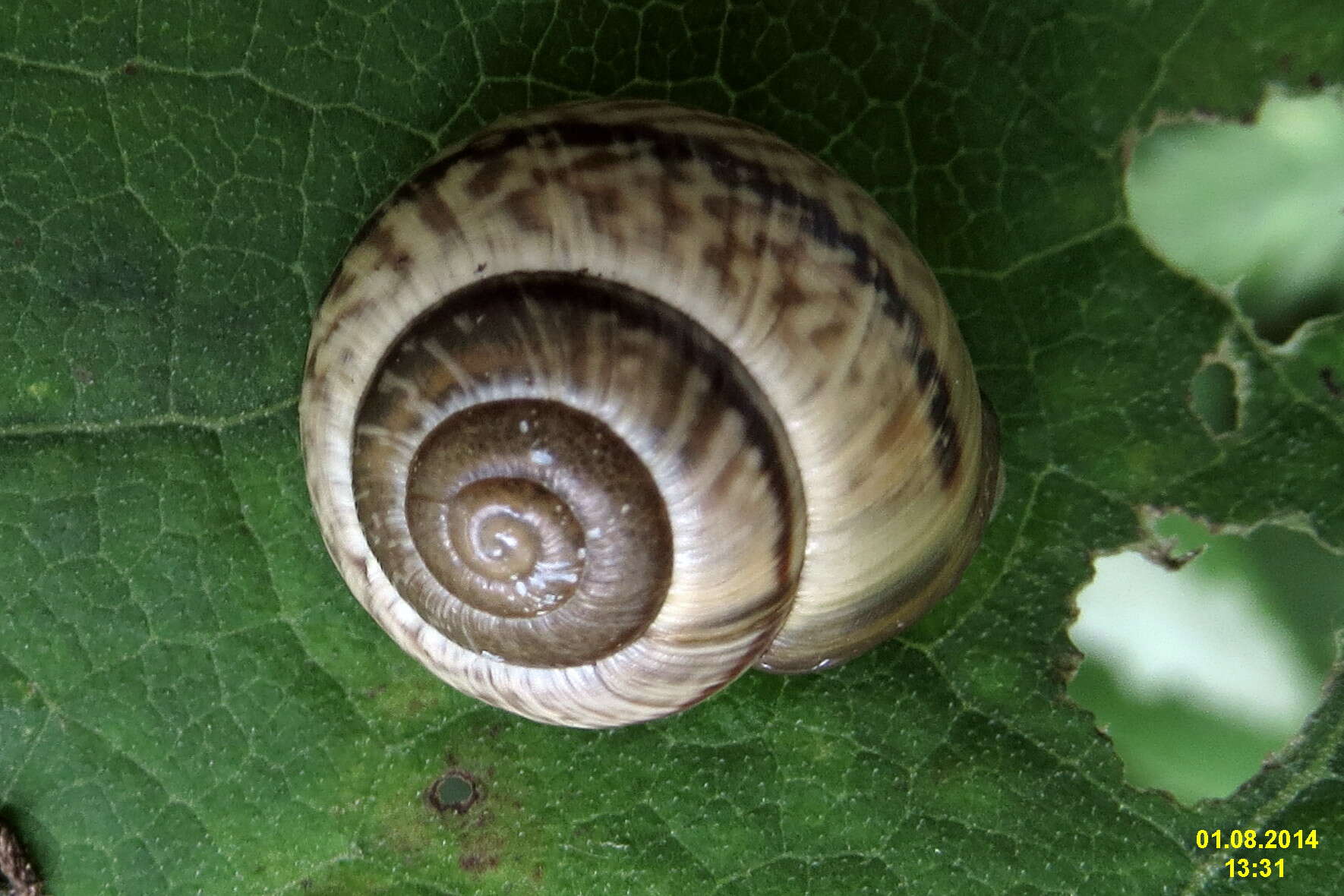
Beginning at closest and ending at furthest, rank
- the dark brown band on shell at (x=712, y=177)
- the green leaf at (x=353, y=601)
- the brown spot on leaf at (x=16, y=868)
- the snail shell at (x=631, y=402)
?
the snail shell at (x=631, y=402)
the dark brown band on shell at (x=712, y=177)
the green leaf at (x=353, y=601)
the brown spot on leaf at (x=16, y=868)

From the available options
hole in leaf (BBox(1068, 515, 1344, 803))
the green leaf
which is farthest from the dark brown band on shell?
hole in leaf (BBox(1068, 515, 1344, 803))

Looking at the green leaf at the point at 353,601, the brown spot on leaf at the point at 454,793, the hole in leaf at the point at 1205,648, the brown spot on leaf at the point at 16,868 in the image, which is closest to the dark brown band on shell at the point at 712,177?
the green leaf at the point at 353,601

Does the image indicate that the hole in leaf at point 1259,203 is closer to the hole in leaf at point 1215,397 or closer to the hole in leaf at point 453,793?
the hole in leaf at point 1215,397

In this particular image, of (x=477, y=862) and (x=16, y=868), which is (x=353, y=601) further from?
(x=16, y=868)

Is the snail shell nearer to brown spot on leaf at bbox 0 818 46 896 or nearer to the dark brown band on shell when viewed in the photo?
the dark brown band on shell

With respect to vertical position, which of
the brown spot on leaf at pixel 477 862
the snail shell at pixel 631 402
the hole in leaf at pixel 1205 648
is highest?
the hole in leaf at pixel 1205 648
